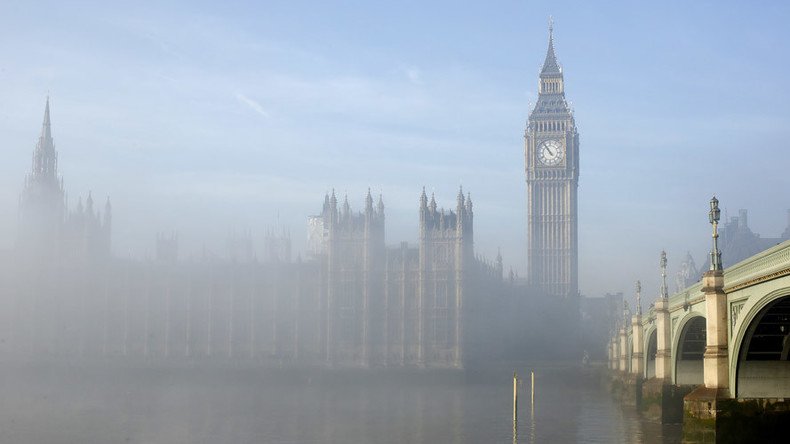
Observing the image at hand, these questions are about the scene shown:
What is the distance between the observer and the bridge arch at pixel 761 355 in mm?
39125

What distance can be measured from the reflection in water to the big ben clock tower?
55.3 m

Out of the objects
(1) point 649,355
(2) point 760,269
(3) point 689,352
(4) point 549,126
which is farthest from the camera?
(4) point 549,126

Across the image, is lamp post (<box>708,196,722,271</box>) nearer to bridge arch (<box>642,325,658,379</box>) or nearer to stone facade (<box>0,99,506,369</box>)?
bridge arch (<box>642,325,658,379</box>)

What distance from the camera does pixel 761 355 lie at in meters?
42.6

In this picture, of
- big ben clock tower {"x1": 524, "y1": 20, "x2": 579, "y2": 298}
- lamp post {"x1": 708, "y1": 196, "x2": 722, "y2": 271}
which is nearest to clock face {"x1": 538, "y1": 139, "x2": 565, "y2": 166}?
big ben clock tower {"x1": 524, "y1": 20, "x2": 579, "y2": 298}

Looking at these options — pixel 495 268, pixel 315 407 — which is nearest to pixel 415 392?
pixel 315 407

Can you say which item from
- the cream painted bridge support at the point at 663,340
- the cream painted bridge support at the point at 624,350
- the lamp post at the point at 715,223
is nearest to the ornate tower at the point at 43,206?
the cream painted bridge support at the point at 624,350

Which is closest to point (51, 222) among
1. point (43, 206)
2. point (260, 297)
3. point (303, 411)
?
point (43, 206)

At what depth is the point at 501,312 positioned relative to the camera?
143750 millimetres

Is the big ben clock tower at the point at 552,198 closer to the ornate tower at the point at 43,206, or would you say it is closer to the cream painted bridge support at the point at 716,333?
the ornate tower at the point at 43,206

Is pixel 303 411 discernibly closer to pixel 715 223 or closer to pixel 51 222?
pixel 715 223

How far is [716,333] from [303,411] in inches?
1667

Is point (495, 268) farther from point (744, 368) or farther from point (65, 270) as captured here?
point (744, 368)

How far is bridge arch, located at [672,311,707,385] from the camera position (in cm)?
5737
